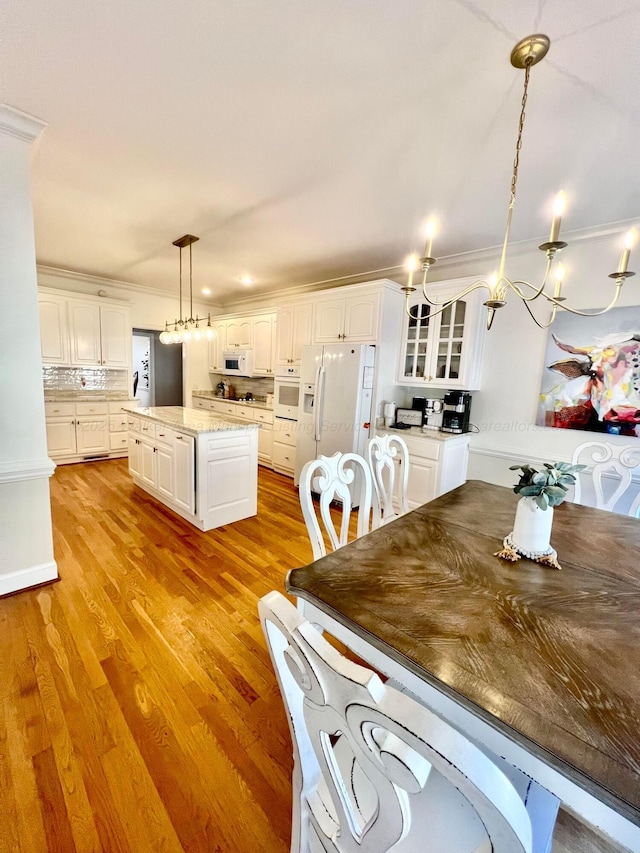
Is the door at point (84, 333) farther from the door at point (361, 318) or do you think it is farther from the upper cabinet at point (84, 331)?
the door at point (361, 318)

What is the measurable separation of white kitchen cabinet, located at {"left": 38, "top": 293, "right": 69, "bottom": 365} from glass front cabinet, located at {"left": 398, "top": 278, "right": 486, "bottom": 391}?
4.32 m

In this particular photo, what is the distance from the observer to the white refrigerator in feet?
11.5

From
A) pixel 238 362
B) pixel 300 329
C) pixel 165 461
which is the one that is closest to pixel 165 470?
pixel 165 461

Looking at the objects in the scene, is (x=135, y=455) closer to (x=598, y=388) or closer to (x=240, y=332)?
(x=240, y=332)

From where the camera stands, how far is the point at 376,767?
1.50 ft

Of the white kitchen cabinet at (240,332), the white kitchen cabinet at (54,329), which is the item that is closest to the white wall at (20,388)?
the white kitchen cabinet at (54,329)

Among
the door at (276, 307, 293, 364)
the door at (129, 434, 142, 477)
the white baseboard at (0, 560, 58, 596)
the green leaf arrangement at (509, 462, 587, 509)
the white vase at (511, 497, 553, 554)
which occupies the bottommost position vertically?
the white baseboard at (0, 560, 58, 596)

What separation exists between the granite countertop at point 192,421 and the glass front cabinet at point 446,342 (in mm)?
1752

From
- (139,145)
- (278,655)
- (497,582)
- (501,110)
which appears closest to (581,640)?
(497,582)

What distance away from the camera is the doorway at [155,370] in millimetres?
6625

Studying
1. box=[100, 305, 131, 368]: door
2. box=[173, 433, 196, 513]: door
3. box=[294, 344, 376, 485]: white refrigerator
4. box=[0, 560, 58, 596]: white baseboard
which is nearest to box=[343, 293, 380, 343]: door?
box=[294, 344, 376, 485]: white refrigerator

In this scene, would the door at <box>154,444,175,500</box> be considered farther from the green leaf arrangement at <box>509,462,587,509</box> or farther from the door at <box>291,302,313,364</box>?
the green leaf arrangement at <box>509,462,587,509</box>

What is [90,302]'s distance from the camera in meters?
4.70

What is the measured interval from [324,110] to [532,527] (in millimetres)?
2027
